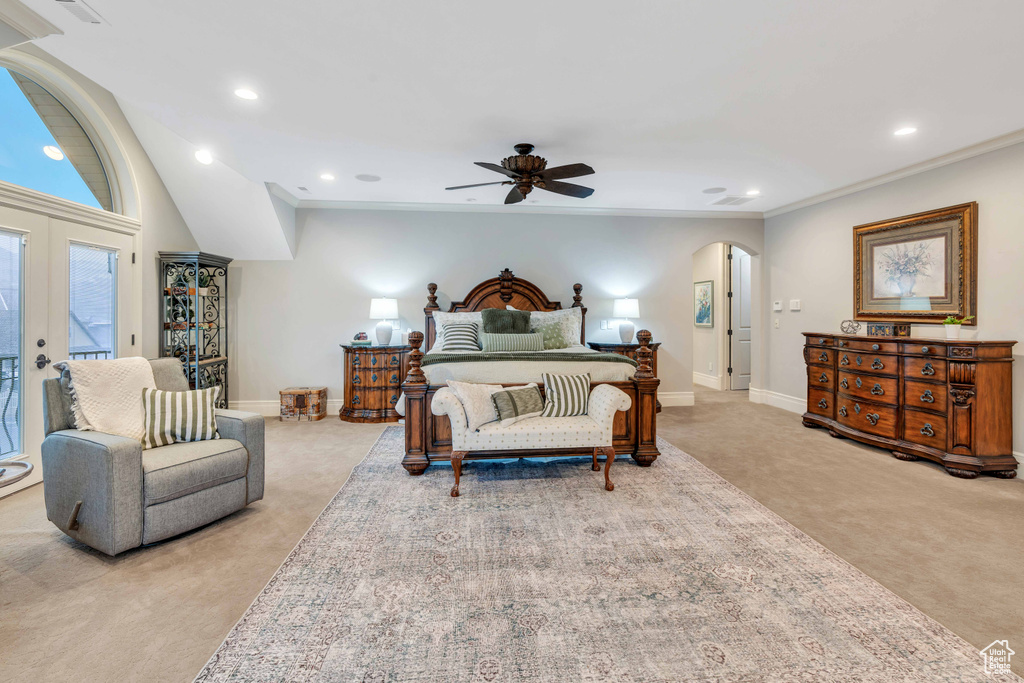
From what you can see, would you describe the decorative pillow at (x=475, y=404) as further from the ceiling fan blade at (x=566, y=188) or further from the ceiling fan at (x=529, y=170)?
the ceiling fan blade at (x=566, y=188)

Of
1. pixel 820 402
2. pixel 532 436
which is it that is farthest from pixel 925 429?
pixel 532 436

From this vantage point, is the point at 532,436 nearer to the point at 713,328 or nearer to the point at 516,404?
the point at 516,404

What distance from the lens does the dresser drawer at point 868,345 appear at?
3.91 metres

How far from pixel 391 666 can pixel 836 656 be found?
1530 mm

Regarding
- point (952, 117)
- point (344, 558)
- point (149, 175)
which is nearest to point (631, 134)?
point (952, 117)

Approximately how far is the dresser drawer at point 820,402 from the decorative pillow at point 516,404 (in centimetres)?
319

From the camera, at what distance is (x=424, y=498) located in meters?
3.01

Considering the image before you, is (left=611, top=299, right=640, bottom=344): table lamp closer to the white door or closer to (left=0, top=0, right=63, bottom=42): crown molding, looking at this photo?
the white door

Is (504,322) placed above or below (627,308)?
below

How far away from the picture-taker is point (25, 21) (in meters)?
2.04

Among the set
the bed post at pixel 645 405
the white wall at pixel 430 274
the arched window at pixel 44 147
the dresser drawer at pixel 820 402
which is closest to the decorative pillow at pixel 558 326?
the white wall at pixel 430 274

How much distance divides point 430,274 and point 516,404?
115 inches

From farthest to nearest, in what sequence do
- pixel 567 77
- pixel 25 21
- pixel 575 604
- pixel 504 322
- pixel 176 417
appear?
pixel 504 322, pixel 176 417, pixel 567 77, pixel 25 21, pixel 575 604
